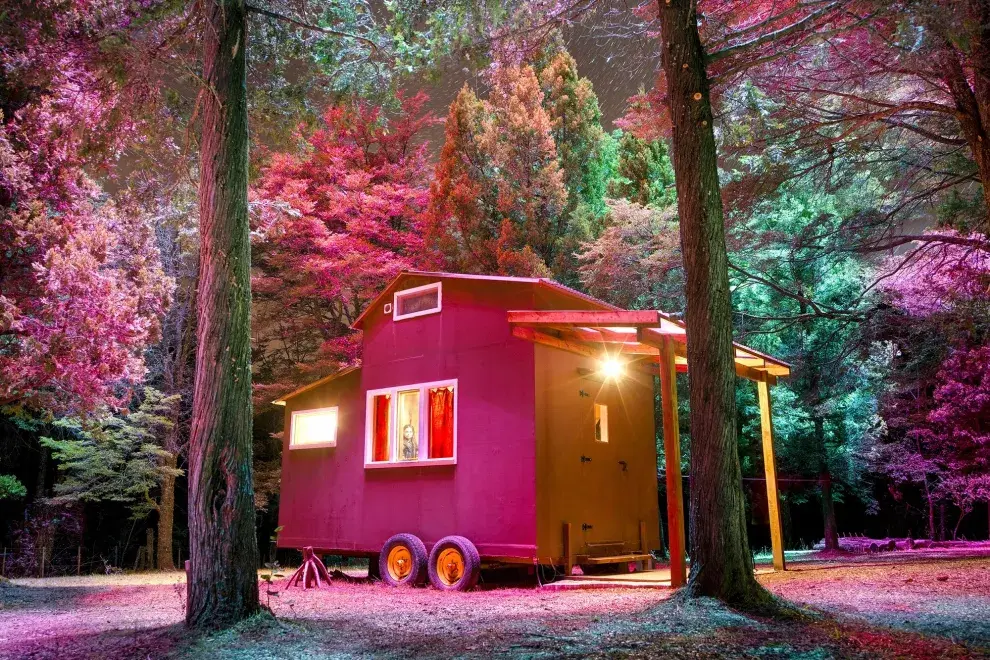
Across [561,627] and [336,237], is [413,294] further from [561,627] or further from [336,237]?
[336,237]

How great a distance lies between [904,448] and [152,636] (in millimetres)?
15949

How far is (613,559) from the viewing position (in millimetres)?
9156

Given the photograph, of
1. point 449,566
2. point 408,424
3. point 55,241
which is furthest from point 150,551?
point 449,566

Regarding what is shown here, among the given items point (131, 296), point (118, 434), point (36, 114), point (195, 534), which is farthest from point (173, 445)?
point (195, 534)

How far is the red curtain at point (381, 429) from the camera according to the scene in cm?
1015

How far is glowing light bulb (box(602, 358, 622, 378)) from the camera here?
32.6ft

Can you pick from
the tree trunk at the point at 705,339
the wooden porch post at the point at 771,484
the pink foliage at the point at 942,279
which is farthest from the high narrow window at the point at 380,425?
the pink foliage at the point at 942,279

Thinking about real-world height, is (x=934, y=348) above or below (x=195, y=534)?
above

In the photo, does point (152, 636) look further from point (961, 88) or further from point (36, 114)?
point (961, 88)

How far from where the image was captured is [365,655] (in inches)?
179

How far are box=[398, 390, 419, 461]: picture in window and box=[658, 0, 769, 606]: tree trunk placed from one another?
470 cm

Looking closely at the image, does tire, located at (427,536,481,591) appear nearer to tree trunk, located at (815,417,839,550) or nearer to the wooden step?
the wooden step

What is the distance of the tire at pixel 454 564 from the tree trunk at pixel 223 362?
3.40m

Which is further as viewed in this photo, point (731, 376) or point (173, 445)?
point (173, 445)
